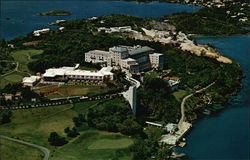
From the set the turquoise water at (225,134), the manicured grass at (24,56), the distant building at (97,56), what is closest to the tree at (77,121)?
the turquoise water at (225,134)

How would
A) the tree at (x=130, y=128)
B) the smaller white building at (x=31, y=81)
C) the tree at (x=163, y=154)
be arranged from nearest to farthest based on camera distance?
1. the tree at (x=163, y=154)
2. the tree at (x=130, y=128)
3. the smaller white building at (x=31, y=81)

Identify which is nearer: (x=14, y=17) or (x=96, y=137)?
(x=96, y=137)

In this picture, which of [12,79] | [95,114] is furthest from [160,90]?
[12,79]

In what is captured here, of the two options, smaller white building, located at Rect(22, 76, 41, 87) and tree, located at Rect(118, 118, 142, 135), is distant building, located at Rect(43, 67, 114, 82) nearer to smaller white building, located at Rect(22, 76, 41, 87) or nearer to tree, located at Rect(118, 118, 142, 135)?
smaller white building, located at Rect(22, 76, 41, 87)

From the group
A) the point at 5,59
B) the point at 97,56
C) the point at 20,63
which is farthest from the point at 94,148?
the point at 5,59

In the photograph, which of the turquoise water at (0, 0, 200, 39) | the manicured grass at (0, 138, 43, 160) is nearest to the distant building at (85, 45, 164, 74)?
the manicured grass at (0, 138, 43, 160)

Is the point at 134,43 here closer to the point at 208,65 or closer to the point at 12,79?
the point at 208,65

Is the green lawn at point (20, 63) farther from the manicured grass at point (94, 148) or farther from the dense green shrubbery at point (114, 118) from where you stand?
the manicured grass at point (94, 148)
